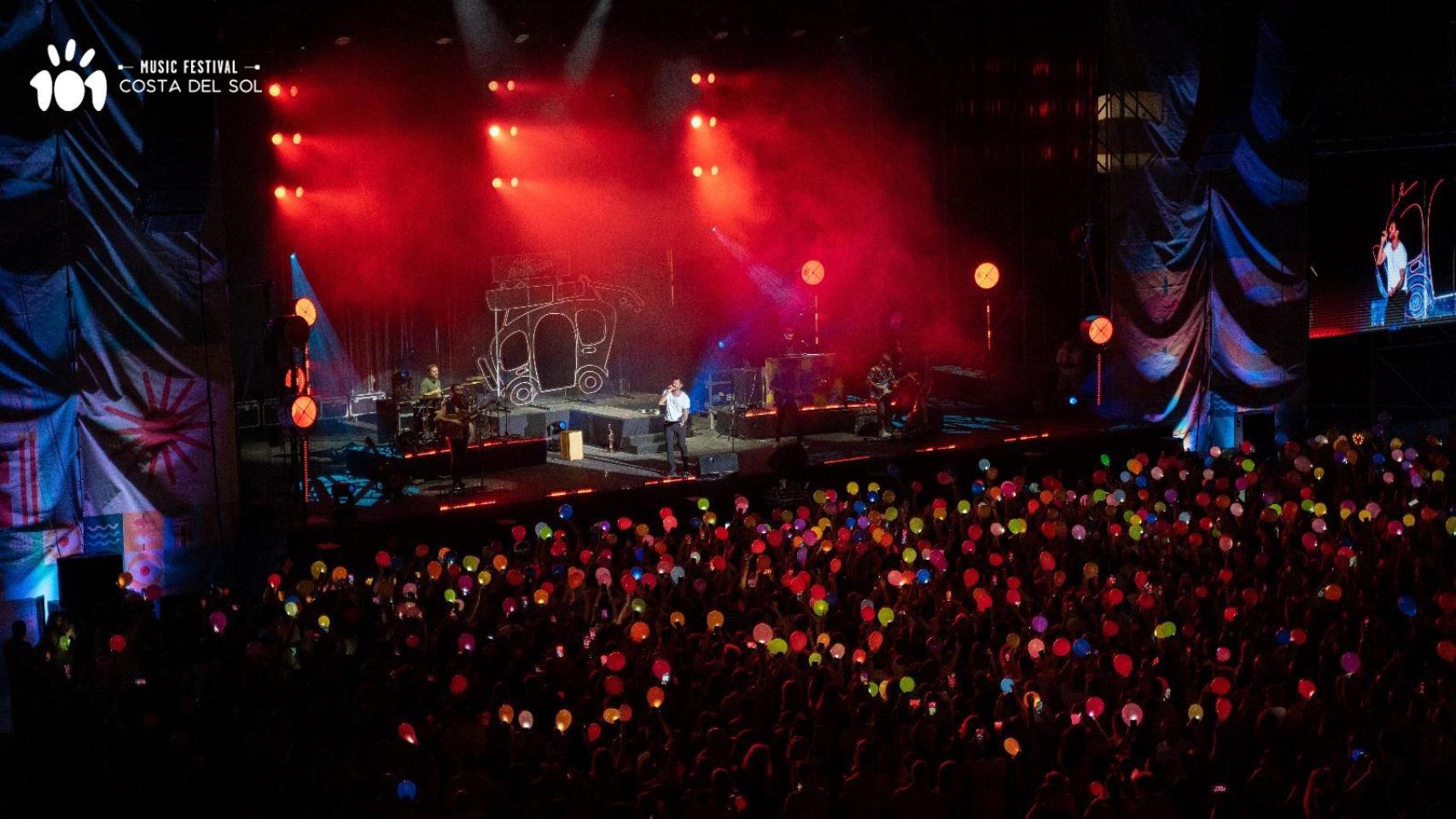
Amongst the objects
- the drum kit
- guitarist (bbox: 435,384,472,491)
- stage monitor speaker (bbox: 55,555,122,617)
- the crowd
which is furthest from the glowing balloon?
the drum kit

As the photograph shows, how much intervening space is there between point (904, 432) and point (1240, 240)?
5196mm

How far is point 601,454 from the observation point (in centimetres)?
1741

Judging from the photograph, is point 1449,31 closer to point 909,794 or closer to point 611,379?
point 611,379

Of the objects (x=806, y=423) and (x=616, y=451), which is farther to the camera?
(x=806, y=423)

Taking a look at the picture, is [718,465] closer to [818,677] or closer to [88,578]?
[88,578]

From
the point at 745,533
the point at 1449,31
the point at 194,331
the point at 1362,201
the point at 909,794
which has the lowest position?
the point at 909,794

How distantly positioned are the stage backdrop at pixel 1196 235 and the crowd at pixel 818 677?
20.0 feet

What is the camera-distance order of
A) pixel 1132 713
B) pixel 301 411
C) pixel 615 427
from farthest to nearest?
pixel 615 427 < pixel 301 411 < pixel 1132 713

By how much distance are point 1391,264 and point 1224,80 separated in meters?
8.52

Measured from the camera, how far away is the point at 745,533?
11.6 meters

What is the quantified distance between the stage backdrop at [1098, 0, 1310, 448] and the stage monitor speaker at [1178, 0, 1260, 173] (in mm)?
3984

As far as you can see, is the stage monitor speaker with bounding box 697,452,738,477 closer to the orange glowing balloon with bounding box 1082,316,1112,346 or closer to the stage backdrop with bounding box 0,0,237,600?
the stage backdrop with bounding box 0,0,237,600

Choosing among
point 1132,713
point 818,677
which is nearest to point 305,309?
point 818,677

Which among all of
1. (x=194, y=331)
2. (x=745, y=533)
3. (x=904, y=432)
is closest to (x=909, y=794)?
(x=745, y=533)
